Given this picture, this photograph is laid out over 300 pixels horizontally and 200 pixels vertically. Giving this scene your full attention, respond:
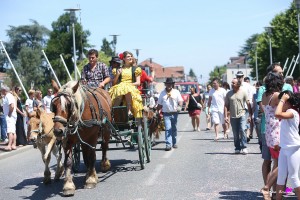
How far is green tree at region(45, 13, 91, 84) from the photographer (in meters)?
83.2

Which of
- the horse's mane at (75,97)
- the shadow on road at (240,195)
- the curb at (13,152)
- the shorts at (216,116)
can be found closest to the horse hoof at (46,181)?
the horse's mane at (75,97)

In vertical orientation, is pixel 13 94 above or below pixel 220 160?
above

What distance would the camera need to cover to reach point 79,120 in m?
8.43

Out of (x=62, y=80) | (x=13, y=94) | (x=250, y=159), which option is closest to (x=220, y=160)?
(x=250, y=159)

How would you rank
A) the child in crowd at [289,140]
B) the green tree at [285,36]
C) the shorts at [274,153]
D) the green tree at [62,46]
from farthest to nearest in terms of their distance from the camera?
the green tree at [62,46] < the green tree at [285,36] < the shorts at [274,153] < the child in crowd at [289,140]

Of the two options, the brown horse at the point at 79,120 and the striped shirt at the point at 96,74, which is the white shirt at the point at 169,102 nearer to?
the striped shirt at the point at 96,74

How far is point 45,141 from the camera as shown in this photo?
9.89 m

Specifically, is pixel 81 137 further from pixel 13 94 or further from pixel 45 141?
pixel 13 94

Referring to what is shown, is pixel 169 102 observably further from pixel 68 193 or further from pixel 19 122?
Result: pixel 68 193

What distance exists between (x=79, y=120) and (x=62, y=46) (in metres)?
77.9

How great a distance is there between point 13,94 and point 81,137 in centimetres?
838

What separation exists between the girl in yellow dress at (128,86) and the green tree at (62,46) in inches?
2814

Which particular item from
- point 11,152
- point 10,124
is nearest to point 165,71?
point 10,124

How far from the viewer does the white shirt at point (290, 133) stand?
6.50 metres
